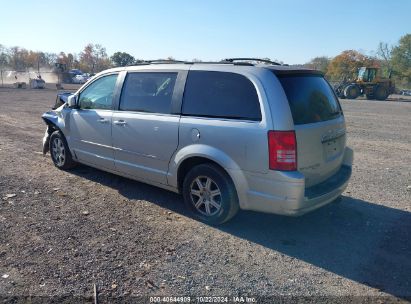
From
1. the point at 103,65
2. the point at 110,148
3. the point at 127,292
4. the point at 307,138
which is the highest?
the point at 103,65

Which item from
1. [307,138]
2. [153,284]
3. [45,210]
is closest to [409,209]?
[307,138]

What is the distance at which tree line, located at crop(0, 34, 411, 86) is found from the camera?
81875 mm

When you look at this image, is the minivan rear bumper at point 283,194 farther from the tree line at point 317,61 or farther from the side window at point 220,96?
the tree line at point 317,61

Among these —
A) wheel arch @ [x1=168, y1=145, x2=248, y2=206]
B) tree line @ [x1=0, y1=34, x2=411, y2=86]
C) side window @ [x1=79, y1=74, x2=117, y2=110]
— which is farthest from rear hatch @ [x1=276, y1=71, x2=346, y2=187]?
tree line @ [x1=0, y1=34, x2=411, y2=86]

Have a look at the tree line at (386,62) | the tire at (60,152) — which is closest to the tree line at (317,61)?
the tree line at (386,62)

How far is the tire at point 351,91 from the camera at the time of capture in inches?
1276

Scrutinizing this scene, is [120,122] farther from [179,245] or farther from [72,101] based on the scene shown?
[179,245]

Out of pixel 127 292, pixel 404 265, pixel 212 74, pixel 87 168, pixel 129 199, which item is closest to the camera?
pixel 127 292

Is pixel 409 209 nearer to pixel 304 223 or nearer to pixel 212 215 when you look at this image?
pixel 304 223

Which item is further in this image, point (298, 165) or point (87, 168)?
point (87, 168)

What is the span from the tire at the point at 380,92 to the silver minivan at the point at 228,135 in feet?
104

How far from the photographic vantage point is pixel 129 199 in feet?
17.5

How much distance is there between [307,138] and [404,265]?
61.1 inches

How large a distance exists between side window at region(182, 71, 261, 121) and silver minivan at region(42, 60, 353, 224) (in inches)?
0.5
